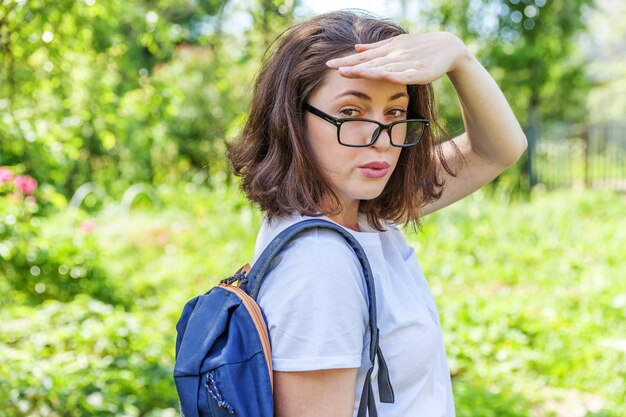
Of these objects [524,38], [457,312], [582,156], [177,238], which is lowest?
[177,238]

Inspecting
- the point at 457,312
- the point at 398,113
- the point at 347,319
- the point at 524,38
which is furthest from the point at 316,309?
the point at 524,38

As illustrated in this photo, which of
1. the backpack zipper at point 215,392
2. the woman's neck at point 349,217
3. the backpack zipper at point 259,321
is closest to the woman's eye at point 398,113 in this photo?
the woman's neck at point 349,217

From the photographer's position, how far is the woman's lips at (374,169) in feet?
4.31

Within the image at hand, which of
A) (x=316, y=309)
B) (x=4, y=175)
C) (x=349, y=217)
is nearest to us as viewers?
(x=316, y=309)

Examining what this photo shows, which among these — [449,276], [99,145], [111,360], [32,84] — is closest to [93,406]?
[111,360]

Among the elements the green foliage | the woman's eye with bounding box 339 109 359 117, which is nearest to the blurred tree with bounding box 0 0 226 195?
the green foliage

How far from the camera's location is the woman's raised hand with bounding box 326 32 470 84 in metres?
1.20

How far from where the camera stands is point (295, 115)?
132 cm

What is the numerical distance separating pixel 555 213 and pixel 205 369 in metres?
7.39

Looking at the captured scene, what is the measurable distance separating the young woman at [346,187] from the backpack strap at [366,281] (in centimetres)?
1

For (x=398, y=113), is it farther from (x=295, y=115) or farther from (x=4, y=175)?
(x=4, y=175)

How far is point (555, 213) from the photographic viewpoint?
26.1 feet

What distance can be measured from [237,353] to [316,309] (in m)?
0.15

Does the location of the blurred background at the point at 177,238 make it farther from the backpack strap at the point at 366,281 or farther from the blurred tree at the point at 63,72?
the backpack strap at the point at 366,281
